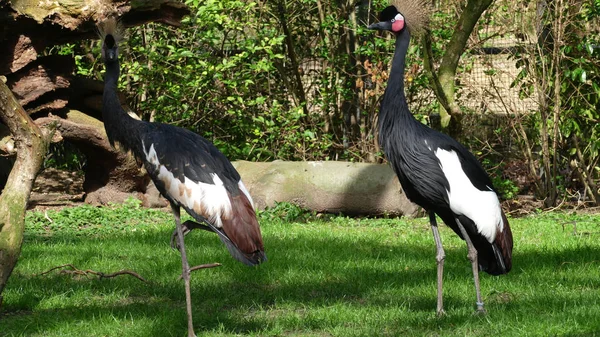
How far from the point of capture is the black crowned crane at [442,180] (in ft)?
19.5

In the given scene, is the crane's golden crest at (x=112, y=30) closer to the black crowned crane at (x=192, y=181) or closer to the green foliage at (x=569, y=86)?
the black crowned crane at (x=192, y=181)

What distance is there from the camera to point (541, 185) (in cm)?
1170

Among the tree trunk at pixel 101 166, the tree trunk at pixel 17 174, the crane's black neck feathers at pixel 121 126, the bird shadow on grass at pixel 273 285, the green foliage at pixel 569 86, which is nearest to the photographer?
the tree trunk at pixel 17 174

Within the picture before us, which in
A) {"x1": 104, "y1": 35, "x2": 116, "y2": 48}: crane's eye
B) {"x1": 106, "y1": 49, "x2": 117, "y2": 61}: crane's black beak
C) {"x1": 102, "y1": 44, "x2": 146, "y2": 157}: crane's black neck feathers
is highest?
{"x1": 104, "y1": 35, "x2": 116, "y2": 48}: crane's eye

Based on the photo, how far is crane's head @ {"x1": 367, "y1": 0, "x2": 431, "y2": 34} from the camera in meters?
6.40

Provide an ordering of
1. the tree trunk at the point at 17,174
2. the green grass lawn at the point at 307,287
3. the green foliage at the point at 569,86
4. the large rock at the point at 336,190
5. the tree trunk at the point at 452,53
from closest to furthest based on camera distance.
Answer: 1. the green grass lawn at the point at 307,287
2. the tree trunk at the point at 17,174
3. the tree trunk at the point at 452,53
4. the large rock at the point at 336,190
5. the green foliage at the point at 569,86

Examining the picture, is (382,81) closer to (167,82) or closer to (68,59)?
(167,82)

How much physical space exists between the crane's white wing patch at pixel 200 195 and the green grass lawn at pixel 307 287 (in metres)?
0.74

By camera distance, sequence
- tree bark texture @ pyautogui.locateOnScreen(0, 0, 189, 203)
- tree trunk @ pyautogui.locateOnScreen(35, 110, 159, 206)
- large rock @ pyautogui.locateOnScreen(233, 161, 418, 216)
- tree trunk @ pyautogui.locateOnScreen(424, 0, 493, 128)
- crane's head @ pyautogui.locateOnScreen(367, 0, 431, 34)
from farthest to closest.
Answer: large rock @ pyautogui.locateOnScreen(233, 161, 418, 216) < tree trunk @ pyautogui.locateOnScreen(35, 110, 159, 206) < tree bark texture @ pyautogui.locateOnScreen(0, 0, 189, 203) < tree trunk @ pyautogui.locateOnScreen(424, 0, 493, 128) < crane's head @ pyautogui.locateOnScreen(367, 0, 431, 34)

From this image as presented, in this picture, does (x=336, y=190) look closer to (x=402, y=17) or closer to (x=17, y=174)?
(x=402, y=17)

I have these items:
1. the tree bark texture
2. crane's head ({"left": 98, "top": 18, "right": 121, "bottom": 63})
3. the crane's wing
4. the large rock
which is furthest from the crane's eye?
the large rock

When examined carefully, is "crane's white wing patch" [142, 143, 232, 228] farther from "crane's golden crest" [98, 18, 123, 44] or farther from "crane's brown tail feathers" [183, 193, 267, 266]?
"crane's golden crest" [98, 18, 123, 44]

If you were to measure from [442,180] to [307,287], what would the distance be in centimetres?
152

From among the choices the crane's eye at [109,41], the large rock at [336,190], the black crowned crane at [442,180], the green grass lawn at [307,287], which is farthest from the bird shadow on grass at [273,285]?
the large rock at [336,190]
